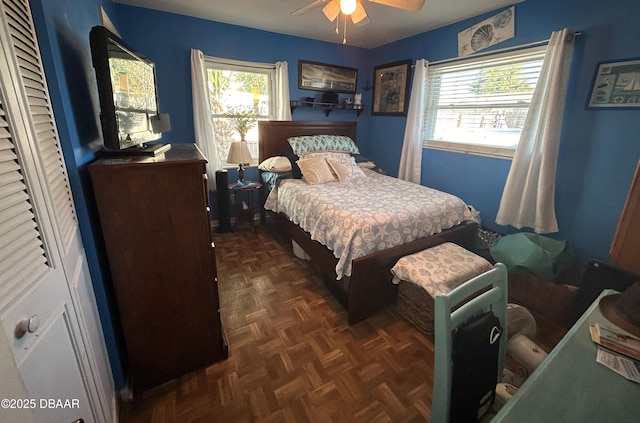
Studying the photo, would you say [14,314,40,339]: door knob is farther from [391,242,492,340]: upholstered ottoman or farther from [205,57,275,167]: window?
[205,57,275,167]: window

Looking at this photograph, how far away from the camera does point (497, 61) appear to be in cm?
269

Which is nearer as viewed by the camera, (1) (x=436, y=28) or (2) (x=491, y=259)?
(2) (x=491, y=259)

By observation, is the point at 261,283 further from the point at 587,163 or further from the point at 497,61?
the point at 497,61

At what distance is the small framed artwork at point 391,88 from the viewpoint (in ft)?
11.8

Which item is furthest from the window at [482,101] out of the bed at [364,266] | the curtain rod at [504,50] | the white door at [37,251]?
the white door at [37,251]

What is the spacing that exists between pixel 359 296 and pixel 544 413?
4.27 feet

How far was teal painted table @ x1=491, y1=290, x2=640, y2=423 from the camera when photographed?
63 centimetres

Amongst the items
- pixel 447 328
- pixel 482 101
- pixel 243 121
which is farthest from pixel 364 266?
pixel 243 121

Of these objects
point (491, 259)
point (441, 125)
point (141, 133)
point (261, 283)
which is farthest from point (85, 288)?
point (441, 125)

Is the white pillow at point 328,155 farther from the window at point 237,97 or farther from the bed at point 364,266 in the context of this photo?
the window at point 237,97

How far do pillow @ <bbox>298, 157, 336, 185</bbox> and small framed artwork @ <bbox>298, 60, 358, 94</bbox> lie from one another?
1313 mm

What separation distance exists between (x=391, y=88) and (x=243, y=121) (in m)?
2.09

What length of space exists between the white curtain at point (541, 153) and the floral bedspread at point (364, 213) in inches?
19.2

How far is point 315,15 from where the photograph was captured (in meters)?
2.80
